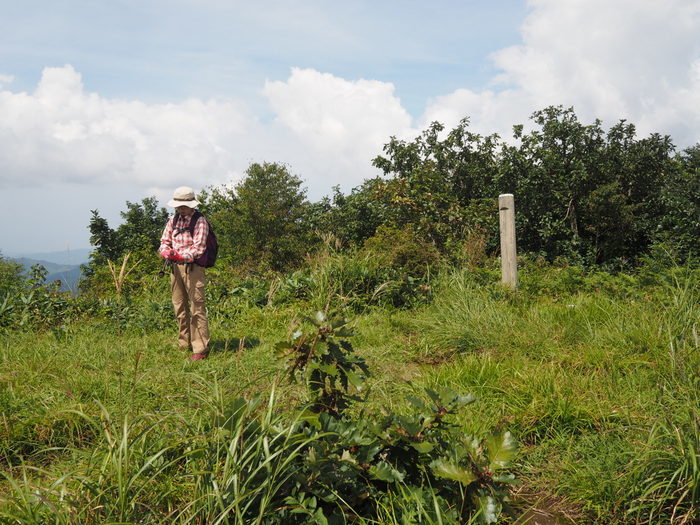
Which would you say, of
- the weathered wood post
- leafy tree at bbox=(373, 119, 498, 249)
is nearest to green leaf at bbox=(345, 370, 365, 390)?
the weathered wood post

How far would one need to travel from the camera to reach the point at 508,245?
22.6 feet

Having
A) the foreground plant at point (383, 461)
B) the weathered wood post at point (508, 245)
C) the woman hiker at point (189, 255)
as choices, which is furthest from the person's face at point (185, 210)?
the weathered wood post at point (508, 245)

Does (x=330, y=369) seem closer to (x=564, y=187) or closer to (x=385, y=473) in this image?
(x=385, y=473)

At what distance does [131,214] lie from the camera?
38.1 metres

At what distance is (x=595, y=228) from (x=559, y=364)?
1711 centimetres

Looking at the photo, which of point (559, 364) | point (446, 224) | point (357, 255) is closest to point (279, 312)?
point (357, 255)

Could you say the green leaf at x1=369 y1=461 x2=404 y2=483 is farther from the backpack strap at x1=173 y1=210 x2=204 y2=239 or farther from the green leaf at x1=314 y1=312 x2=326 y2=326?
the backpack strap at x1=173 y1=210 x2=204 y2=239

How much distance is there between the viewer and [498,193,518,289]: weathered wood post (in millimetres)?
6758

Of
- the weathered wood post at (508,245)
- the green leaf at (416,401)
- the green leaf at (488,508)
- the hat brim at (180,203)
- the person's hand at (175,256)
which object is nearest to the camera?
the green leaf at (488,508)

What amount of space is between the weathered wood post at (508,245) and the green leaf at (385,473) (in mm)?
5025

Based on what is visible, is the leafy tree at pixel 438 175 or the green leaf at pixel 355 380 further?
the leafy tree at pixel 438 175

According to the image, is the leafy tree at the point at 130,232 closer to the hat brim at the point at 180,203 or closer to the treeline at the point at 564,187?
the treeline at the point at 564,187

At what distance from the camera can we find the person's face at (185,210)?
5.04 metres

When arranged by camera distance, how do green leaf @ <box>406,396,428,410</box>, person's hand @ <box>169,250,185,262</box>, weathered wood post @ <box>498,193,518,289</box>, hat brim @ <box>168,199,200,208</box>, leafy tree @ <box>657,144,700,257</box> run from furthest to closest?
leafy tree @ <box>657,144,700,257</box>, weathered wood post @ <box>498,193,518,289</box>, person's hand @ <box>169,250,185,262</box>, hat brim @ <box>168,199,200,208</box>, green leaf @ <box>406,396,428,410</box>
